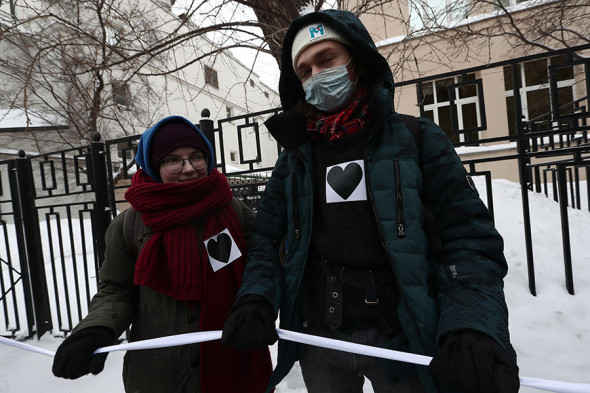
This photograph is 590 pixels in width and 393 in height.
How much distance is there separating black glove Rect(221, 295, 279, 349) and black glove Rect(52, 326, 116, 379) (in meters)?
0.55

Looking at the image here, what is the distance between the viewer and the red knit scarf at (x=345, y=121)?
129 cm

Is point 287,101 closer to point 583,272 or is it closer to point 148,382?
point 148,382

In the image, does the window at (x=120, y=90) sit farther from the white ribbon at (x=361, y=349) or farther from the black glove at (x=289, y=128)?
the white ribbon at (x=361, y=349)

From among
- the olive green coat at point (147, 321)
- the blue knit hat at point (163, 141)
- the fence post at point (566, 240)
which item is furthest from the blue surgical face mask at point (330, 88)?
the fence post at point (566, 240)

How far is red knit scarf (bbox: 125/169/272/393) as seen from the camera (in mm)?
1496

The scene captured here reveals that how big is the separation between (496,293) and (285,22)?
4086mm

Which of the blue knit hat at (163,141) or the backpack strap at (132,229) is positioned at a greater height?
the blue knit hat at (163,141)

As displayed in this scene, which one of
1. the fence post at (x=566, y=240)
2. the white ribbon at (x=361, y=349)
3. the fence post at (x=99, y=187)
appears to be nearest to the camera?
the white ribbon at (x=361, y=349)

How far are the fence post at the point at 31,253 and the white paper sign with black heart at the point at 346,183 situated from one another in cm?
426

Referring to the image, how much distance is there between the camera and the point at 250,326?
117 centimetres

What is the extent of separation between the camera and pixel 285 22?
13.7 feet

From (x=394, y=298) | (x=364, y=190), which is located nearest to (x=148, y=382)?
(x=394, y=298)

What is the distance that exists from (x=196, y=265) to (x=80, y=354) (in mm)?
Result: 536

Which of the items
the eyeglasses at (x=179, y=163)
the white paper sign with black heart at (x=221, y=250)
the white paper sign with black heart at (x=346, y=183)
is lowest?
the white paper sign with black heart at (x=221, y=250)
